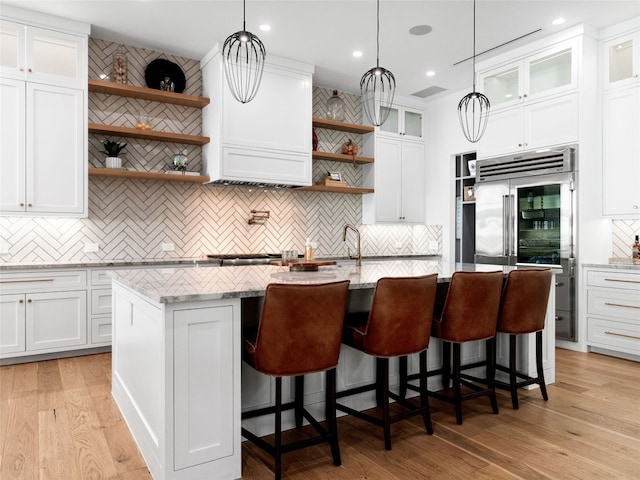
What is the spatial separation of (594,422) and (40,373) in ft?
13.5

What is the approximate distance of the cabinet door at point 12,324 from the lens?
3.90 metres

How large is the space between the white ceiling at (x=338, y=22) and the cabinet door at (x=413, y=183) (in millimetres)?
1511

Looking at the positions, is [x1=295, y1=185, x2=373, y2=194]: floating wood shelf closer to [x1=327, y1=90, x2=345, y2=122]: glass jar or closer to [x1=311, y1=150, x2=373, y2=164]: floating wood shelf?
[x1=311, y1=150, x2=373, y2=164]: floating wood shelf

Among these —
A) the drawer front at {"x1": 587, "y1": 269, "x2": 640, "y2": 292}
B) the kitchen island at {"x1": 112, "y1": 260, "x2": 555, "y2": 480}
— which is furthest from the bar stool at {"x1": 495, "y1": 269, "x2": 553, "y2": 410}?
the drawer front at {"x1": 587, "y1": 269, "x2": 640, "y2": 292}

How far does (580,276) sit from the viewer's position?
14.7 ft

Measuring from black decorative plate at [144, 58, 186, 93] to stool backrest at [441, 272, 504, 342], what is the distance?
150 inches

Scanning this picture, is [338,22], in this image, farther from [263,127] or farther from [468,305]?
[468,305]

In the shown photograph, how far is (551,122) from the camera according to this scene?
15.5 feet

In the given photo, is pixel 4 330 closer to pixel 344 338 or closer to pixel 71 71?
pixel 71 71

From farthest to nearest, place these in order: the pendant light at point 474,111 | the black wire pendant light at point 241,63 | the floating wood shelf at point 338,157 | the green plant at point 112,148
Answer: the floating wood shelf at point 338,157
the green plant at point 112,148
the pendant light at point 474,111
the black wire pendant light at point 241,63

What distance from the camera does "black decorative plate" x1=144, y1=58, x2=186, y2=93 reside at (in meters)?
4.82

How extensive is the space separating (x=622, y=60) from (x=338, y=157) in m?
3.15

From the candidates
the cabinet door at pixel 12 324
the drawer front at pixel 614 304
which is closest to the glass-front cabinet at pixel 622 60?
the drawer front at pixel 614 304

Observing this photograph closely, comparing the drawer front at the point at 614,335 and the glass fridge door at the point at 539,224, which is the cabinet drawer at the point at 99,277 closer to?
the glass fridge door at the point at 539,224
